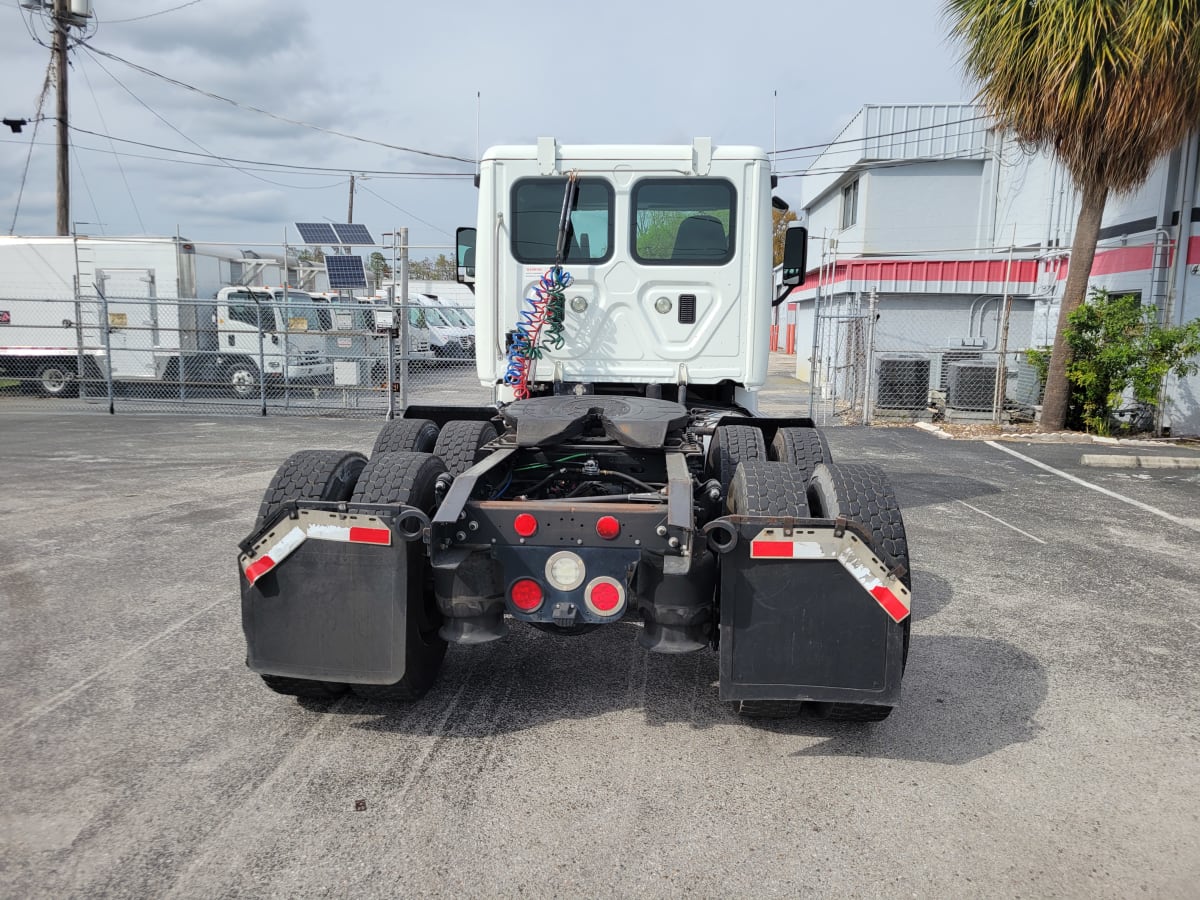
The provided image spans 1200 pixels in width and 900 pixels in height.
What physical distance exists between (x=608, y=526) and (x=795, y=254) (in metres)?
3.84

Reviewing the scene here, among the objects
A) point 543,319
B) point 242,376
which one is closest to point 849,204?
point 242,376

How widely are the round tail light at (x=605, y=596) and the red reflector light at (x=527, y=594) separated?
0.64ft

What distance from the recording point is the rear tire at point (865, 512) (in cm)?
362

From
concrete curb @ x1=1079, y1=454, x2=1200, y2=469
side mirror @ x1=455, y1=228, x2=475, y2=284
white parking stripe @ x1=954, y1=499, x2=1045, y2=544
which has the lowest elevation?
white parking stripe @ x1=954, y1=499, x2=1045, y2=544

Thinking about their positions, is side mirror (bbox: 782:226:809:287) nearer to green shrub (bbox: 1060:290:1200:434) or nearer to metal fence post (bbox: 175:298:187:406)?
green shrub (bbox: 1060:290:1200:434)

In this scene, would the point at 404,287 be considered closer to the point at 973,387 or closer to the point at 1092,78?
the point at 973,387

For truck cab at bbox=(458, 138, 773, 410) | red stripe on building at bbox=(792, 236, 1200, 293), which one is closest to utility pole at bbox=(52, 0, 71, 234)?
red stripe on building at bbox=(792, 236, 1200, 293)

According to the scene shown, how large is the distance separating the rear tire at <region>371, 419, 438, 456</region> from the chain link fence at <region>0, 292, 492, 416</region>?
1068cm

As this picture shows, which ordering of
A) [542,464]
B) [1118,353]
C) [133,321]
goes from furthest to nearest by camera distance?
[133,321]
[1118,353]
[542,464]

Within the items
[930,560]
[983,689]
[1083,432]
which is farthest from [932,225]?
[983,689]

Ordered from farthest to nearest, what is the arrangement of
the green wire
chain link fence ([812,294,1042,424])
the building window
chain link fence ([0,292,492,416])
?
the building window < chain link fence ([0,292,492,416]) < chain link fence ([812,294,1042,424]) < the green wire

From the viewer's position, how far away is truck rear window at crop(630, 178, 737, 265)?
6176mm

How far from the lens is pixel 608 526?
3.49 meters

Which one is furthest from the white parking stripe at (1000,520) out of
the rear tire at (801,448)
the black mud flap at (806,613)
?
the black mud flap at (806,613)
